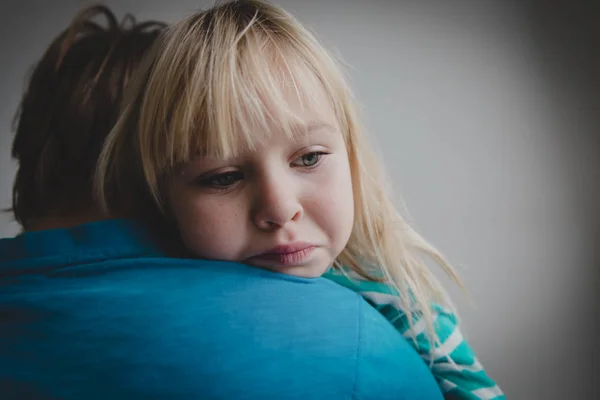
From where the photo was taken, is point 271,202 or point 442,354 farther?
point 442,354

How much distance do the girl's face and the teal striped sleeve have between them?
0.38 ft

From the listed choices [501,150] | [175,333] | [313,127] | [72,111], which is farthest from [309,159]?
[501,150]

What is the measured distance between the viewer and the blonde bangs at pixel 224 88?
60cm

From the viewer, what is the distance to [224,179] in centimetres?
62

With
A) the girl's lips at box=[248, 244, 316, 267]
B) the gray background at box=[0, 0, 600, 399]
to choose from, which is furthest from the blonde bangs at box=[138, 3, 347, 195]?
the gray background at box=[0, 0, 600, 399]

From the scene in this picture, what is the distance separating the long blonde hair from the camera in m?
0.61

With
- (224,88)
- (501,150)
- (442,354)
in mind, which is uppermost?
(224,88)

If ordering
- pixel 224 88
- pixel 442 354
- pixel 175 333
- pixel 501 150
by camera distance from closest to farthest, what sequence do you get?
pixel 175 333
pixel 224 88
pixel 442 354
pixel 501 150

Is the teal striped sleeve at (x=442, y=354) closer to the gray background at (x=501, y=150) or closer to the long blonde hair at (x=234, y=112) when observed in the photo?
the long blonde hair at (x=234, y=112)

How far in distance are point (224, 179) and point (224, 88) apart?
0.11 metres

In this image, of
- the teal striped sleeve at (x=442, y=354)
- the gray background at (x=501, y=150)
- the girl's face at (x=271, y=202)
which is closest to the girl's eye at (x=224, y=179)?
the girl's face at (x=271, y=202)

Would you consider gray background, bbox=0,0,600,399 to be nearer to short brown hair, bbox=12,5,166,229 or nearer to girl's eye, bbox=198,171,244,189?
short brown hair, bbox=12,5,166,229

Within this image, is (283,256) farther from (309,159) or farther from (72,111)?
(72,111)

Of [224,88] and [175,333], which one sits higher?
[224,88]
